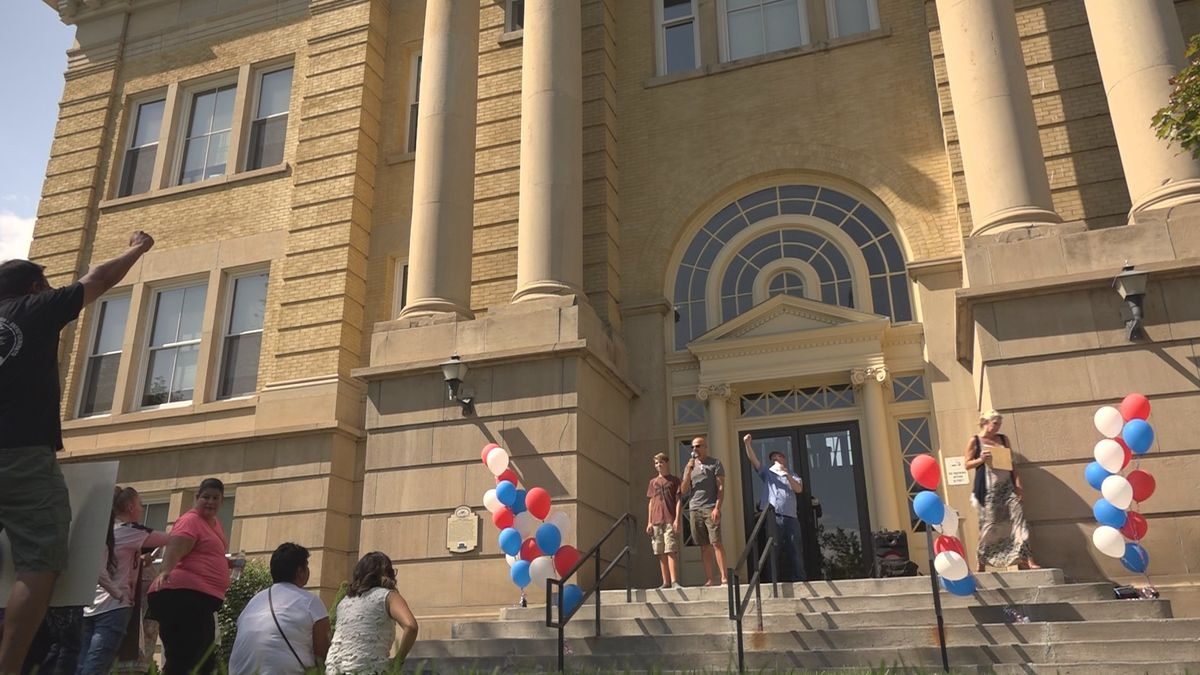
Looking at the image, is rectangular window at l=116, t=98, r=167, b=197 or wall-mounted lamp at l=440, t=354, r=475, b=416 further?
rectangular window at l=116, t=98, r=167, b=197

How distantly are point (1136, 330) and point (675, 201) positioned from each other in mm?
8030

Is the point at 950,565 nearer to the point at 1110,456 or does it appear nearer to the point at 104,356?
the point at 1110,456

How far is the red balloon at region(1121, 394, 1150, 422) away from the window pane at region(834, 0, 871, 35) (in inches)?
366

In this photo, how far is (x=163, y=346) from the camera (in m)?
18.8

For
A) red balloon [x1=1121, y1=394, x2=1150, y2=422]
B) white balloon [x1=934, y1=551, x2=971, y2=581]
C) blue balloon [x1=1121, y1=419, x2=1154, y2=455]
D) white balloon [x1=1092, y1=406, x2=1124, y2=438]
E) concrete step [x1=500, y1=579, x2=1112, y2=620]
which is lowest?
concrete step [x1=500, y1=579, x2=1112, y2=620]

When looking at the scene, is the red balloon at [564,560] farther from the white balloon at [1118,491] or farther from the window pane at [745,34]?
the window pane at [745,34]

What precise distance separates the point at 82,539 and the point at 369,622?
203cm

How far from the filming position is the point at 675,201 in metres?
16.6

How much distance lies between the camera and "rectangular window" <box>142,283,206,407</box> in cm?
1828

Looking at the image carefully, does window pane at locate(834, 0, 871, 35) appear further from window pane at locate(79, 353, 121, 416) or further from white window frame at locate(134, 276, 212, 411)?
window pane at locate(79, 353, 121, 416)

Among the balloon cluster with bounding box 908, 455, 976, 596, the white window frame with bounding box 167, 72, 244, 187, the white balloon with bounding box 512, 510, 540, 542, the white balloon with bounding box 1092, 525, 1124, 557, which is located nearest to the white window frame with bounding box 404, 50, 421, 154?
the white window frame with bounding box 167, 72, 244, 187

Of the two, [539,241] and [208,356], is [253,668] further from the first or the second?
[208,356]

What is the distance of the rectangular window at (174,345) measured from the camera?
60.0 feet

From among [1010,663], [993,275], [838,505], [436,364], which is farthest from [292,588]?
[838,505]
